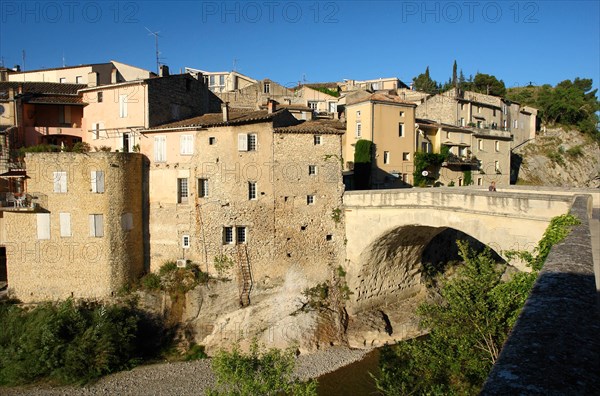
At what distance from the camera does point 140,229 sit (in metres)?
27.7

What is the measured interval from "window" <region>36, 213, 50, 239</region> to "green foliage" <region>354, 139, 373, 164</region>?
21815mm

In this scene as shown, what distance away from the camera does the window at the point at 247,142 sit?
25.7 meters

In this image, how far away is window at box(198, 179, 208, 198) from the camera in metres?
26.6

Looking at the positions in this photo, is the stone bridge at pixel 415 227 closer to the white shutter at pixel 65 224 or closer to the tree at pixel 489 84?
the white shutter at pixel 65 224


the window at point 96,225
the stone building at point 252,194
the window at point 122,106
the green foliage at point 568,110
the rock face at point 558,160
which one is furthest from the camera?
the green foliage at point 568,110

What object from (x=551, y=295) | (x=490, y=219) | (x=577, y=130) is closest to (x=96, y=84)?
(x=490, y=219)

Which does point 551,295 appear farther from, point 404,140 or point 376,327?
point 404,140

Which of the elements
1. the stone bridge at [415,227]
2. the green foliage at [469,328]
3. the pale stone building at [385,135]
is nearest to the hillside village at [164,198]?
the stone bridge at [415,227]

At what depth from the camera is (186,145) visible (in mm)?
26547

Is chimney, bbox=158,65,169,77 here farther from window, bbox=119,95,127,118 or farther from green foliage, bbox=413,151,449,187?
green foliage, bbox=413,151,449,187

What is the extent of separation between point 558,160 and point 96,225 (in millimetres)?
52687

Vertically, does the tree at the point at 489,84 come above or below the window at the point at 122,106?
above

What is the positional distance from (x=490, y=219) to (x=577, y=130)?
53683mm

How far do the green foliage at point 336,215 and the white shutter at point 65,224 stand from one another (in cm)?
1606
